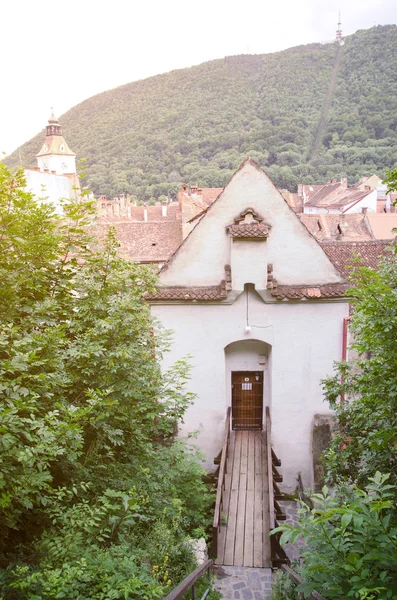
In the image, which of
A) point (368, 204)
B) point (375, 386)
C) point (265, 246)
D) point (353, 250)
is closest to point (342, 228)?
point (353, 250)

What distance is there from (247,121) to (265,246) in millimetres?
155383

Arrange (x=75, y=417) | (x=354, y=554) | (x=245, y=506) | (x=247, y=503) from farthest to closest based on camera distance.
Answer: (x=247, y=503) < (x=245, y=506) < (x=75, y=417) < (x=354, y=554)

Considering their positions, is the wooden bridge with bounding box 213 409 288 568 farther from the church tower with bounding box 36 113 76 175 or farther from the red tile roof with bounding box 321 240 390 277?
the church tower with bounding box 36 113 76 175

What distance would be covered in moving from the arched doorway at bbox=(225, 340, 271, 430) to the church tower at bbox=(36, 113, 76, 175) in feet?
320

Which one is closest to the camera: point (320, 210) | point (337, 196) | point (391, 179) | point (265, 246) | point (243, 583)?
point (391, 179)

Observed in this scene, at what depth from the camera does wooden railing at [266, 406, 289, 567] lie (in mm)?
10719

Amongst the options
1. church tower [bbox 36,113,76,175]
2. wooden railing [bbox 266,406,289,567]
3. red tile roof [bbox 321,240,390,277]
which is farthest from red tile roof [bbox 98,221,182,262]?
church tower [bbox 36,113,76,175]

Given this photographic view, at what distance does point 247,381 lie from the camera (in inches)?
627

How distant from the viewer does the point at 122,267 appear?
8.36 m

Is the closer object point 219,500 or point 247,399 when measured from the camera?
point 219,500

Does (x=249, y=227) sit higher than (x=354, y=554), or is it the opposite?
(x=249, y=227)

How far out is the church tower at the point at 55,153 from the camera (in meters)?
104

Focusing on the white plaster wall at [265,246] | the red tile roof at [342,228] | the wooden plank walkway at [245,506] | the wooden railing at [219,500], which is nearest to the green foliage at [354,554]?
the wooden railing at [219,500]

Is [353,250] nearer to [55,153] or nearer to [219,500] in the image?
[219,500]
